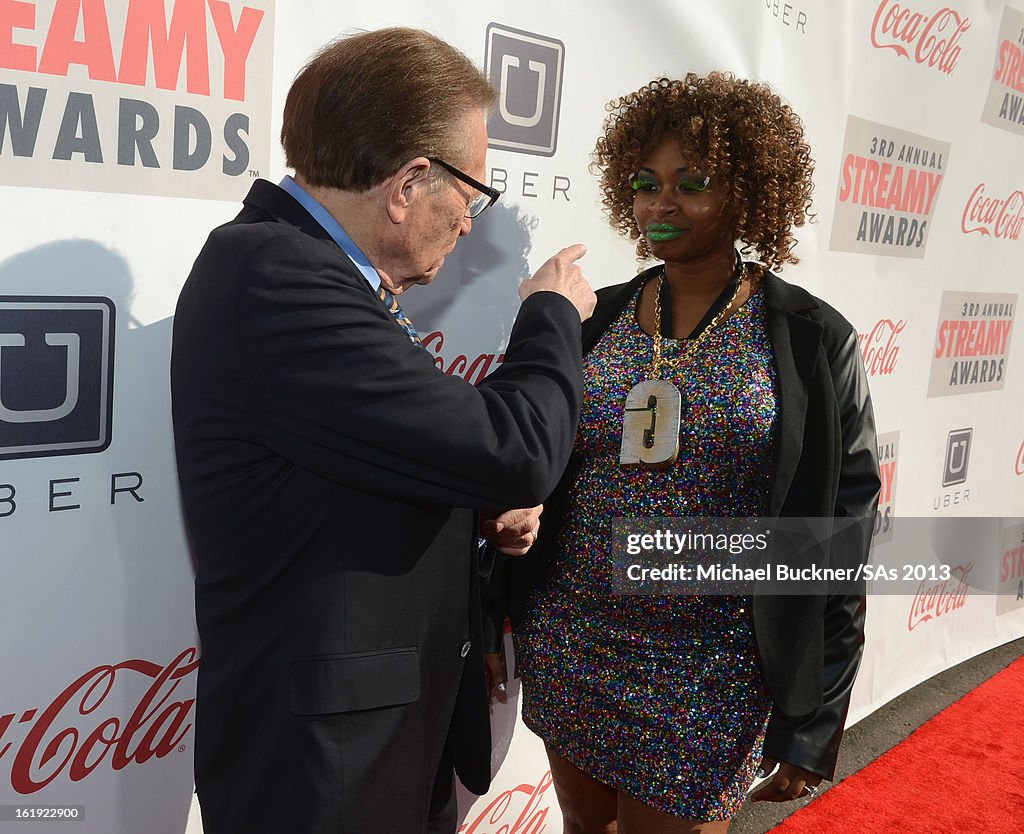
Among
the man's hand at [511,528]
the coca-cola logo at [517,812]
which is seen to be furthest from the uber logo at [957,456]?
the man's hand at [511,528]

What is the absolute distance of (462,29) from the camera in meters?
1.80

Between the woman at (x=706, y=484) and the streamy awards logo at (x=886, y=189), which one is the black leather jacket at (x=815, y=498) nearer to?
the woman at (x=706, y=484)

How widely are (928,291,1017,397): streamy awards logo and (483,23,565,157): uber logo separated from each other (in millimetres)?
2025

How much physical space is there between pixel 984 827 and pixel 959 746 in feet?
1.80

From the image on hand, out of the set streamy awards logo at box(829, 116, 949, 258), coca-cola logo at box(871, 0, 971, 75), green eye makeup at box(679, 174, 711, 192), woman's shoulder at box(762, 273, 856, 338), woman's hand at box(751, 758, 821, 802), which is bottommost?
woman's hand at box(751, 758, 821, 802)

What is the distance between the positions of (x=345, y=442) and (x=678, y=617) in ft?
2.66

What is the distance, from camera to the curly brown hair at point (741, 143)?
1656 mm

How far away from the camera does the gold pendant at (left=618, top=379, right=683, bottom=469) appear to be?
1.55 m

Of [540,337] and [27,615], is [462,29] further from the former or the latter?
[27,615]

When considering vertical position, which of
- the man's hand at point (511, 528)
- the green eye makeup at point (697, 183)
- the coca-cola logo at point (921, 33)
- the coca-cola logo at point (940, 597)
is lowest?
the coca-cola logo at point (940, 597)

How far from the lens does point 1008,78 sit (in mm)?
3469

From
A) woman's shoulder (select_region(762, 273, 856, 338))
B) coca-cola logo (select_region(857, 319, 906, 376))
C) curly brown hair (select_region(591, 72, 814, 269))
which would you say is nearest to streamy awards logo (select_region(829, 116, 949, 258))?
coca-cola logo (select_region(857, 319, 906, 376))

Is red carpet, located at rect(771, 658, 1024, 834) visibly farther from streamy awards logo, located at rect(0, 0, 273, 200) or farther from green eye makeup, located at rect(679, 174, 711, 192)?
streamy awards logo, located at rect(0, 0, 273, 200)

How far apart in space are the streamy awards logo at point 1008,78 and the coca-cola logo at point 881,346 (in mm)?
940
